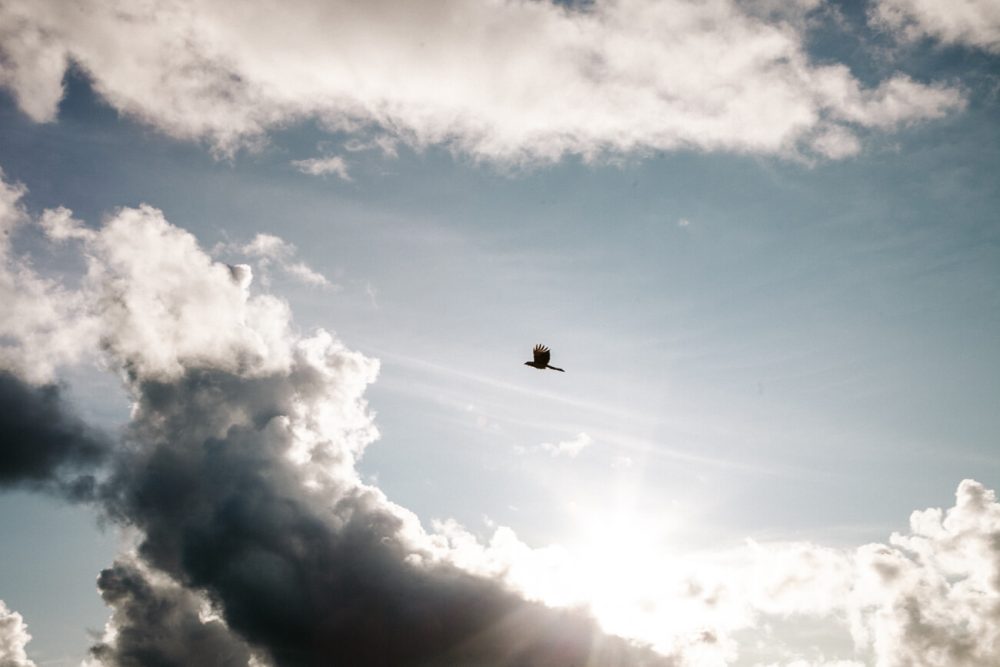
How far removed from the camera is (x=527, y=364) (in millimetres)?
71125
